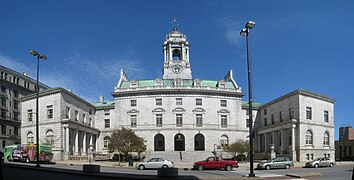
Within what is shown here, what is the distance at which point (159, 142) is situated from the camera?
76812mm

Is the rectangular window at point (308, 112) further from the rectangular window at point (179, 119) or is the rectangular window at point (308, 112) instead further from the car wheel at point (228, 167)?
the car wheel at point (228, 167)

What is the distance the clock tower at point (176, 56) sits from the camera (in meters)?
85.4

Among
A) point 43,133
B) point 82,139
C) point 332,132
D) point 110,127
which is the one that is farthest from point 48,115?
point 332,132

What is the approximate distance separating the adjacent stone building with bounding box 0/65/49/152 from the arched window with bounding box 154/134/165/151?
108 feet

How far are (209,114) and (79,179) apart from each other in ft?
183

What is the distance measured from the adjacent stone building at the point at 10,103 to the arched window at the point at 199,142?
4164 cm

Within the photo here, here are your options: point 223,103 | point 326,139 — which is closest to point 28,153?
point 223,103

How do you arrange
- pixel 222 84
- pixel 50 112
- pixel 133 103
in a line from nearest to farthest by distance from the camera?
1. pixel 50 112
2. pixel 133 103
3. pixel 222 84

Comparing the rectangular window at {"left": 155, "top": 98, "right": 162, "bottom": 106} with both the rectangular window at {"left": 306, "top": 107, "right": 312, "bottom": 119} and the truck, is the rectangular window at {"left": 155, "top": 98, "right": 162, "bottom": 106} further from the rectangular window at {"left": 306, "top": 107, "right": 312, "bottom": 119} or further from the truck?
the rectangular window at {"left": 306, "top": 107, "right": 312, "bottom": 119}

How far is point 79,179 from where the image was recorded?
21.7 metres

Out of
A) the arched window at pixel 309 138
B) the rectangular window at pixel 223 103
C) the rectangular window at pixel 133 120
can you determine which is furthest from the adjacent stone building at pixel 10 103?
the arched window at pixel 309 138

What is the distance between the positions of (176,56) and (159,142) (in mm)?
23811

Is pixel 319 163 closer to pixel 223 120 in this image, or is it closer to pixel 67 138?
pixel 223 120

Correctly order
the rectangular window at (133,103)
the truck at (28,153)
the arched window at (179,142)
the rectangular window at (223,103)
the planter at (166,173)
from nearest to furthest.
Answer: the planter at (166,173) < the truck at (28,153) < the arched window at (179,142) < the rectangular window at (133,103) < the rectangular window at (223,103)
